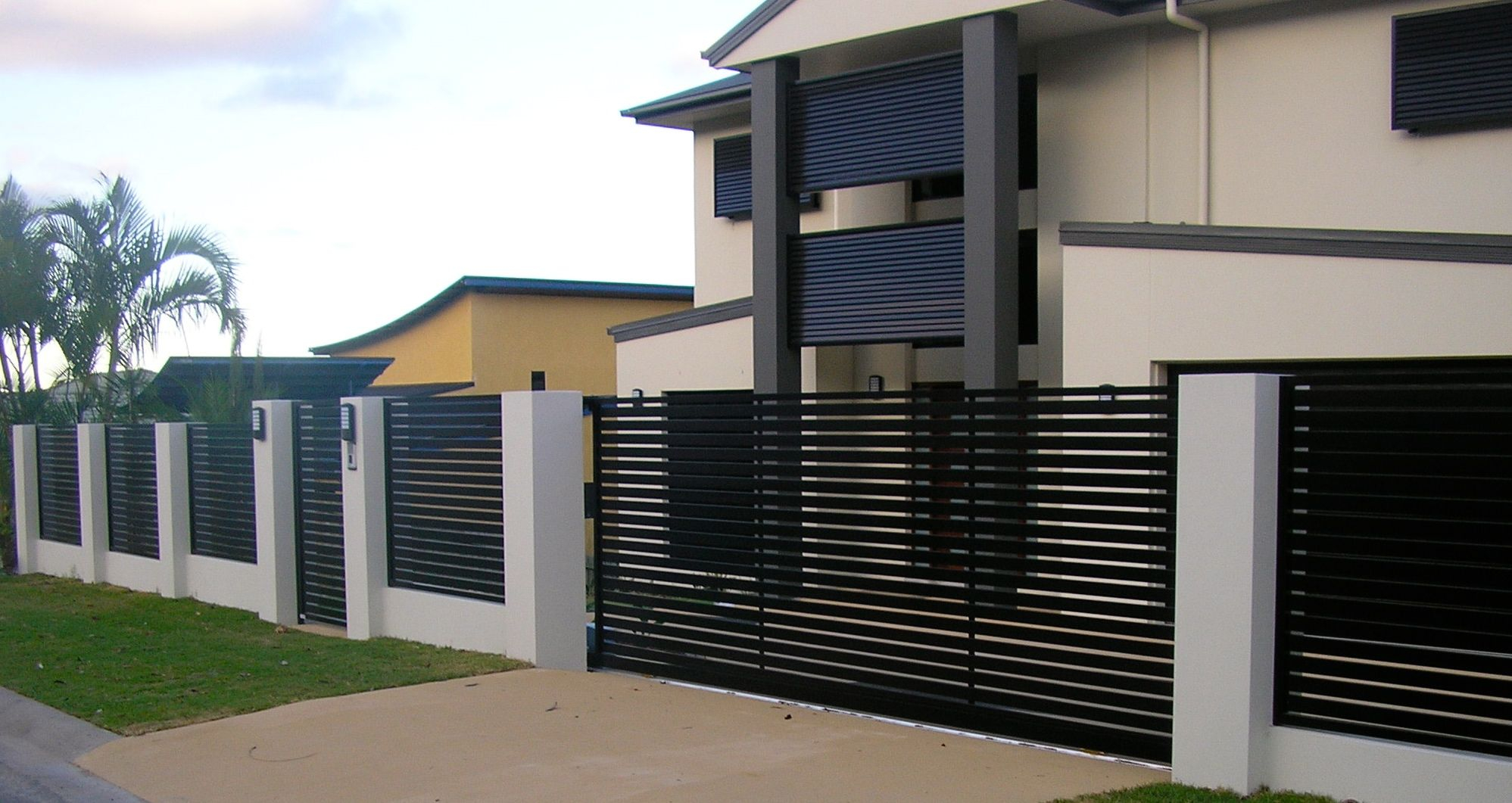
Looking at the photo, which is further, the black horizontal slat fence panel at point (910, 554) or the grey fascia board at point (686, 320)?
the grey fascia board at point (686, 320)

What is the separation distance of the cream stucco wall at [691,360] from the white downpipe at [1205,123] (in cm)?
579

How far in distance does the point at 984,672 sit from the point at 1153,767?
1.18 m

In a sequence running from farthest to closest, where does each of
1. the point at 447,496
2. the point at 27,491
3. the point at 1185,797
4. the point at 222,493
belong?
the point at 27,491, the point at 222,493, the point at 447,496, the point at 1185,797

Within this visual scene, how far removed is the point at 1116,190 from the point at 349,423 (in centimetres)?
831

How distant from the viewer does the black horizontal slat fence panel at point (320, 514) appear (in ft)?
41.8

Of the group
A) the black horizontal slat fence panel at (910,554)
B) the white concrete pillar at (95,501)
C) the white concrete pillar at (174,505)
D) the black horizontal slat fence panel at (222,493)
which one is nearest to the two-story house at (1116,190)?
the black horizontal slat fence panel at (910,554)

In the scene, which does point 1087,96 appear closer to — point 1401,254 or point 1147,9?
point 1147,9

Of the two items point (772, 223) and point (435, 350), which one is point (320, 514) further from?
point (435, 350)

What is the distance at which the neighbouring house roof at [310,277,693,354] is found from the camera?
85.8 feet

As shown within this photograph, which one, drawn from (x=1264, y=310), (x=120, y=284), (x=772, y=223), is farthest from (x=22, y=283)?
(x=1264, y=310)

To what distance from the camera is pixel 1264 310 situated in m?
11.5

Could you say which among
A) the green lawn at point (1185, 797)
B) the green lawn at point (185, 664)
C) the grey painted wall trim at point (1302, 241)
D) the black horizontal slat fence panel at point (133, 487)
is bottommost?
the green lawn at point (185, 664)

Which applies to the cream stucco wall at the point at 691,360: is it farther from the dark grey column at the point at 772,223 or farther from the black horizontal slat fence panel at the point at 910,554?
the black horizontal slat fence panel at the point at 910,554

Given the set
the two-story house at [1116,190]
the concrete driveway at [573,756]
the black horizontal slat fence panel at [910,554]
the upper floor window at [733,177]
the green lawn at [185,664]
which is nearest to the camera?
the concrete driveway at [573,756]
